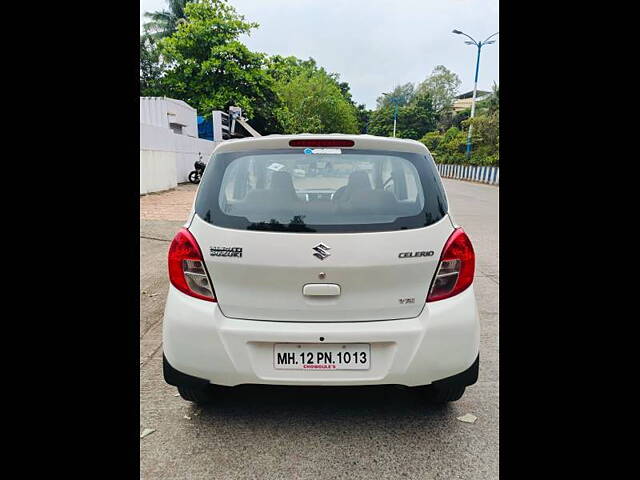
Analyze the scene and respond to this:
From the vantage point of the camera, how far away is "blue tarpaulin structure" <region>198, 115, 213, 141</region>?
27828 millimetres

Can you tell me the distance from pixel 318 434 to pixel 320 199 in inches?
50.5

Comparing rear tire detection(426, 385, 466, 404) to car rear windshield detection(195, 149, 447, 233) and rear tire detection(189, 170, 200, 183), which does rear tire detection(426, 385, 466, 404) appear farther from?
rear tire detection(189, 170, 200, 183)

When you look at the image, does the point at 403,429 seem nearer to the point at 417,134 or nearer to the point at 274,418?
the point at 274,418

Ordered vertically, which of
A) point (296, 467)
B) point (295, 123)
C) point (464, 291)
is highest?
point (295, 123)

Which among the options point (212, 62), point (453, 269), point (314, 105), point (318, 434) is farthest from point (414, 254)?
point (314, 105)

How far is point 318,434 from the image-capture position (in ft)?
8.04

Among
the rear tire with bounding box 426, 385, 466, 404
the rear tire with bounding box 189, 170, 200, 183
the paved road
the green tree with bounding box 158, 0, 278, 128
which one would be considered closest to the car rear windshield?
the rear tire with bounding box 426, 385, 466, 404

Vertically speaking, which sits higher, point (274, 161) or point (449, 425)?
point (274, 161)

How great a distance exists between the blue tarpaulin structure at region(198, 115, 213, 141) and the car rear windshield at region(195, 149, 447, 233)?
1061 inches

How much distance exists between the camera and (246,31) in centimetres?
2666

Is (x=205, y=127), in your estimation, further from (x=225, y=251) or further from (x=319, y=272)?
(x=319, y=272)

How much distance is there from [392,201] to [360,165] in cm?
28

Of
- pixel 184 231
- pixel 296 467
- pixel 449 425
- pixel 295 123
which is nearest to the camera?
pixel 296 467
